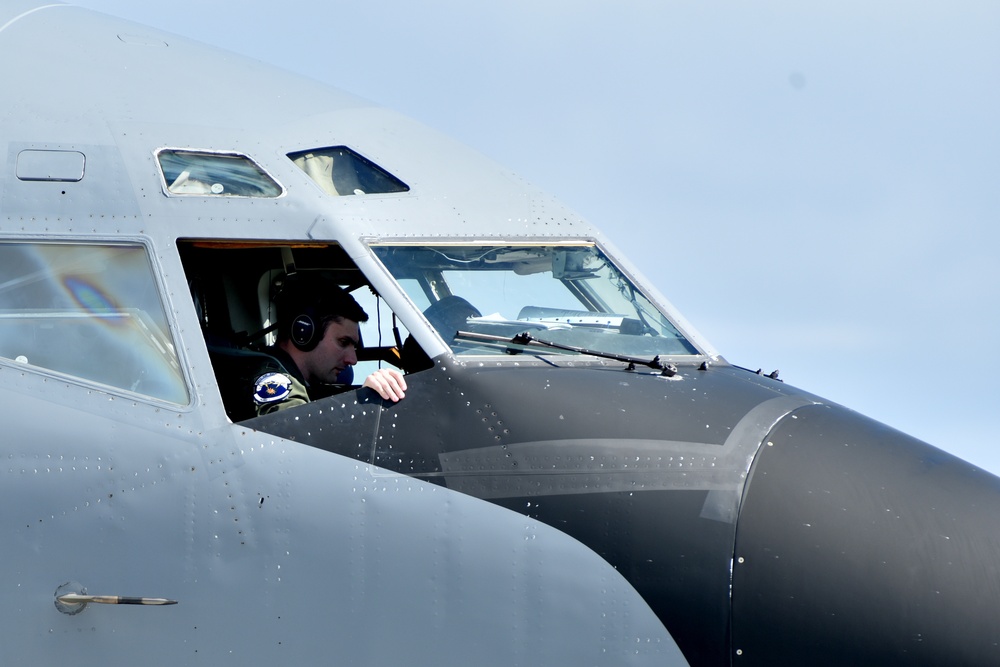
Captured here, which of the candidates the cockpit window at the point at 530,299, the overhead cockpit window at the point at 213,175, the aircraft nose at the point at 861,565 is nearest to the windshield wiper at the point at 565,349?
the cockpit window at the point at 530,299

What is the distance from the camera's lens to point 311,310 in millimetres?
6461

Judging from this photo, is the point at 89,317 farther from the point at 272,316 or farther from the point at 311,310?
the point at 272,316

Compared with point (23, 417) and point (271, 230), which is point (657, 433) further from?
point (23, 417)

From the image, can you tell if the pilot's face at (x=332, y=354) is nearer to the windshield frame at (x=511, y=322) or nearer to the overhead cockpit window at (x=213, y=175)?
the windshield frame at (x=511, y=322)

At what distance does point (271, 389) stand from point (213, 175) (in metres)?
1.23

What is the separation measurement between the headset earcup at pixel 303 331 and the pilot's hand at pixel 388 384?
1215 mm

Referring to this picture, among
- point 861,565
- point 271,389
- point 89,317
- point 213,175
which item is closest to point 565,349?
point 271,389

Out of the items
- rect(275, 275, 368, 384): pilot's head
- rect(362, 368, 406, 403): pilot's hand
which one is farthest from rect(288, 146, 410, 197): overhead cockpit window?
rect(362, 368, 406, 403): pilot's hand

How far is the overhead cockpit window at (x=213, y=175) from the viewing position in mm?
5707

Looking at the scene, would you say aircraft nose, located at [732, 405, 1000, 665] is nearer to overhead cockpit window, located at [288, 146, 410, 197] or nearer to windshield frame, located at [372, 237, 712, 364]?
windshield frame, located at [372, 237, 712, 364]

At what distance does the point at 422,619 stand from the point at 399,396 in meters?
1.10

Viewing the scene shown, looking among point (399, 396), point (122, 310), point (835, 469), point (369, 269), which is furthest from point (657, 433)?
point (122, 310)

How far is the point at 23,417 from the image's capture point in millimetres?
5199

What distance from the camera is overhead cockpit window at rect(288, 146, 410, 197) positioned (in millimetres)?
5949
